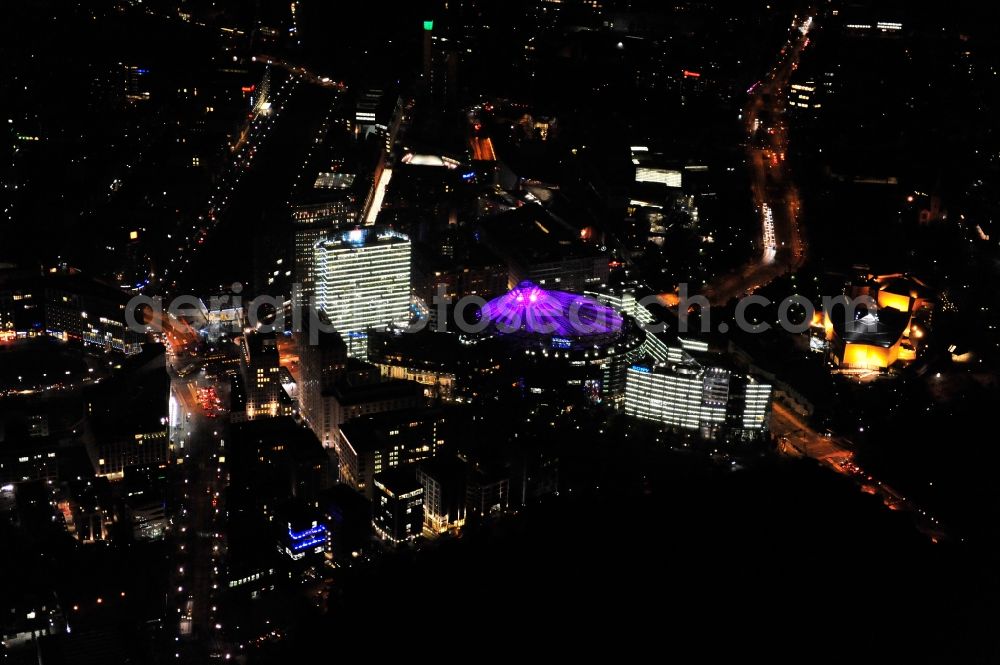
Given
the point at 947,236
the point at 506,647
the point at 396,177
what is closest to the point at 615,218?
the point at 396,177

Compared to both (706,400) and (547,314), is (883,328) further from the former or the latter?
(547,314)

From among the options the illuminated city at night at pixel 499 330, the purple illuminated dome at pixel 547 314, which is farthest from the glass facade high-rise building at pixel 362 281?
the purple illuminated dome at pixel 547 314

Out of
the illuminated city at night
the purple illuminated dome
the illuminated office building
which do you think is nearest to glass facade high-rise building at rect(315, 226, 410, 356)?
the illuminated city at night

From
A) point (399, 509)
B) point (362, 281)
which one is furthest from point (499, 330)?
point (399, 509)

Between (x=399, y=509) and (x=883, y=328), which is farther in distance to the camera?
(x=883, y=328)

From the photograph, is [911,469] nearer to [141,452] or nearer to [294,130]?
[141,452]

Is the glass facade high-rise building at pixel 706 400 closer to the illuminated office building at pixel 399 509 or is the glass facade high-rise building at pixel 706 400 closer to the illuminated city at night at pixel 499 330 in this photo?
the illuminated city at night at pixel 499 330

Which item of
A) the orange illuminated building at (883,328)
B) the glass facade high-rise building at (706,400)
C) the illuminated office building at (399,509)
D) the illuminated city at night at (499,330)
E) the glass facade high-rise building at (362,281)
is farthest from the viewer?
the glass facade high-rise building at (362,281)
